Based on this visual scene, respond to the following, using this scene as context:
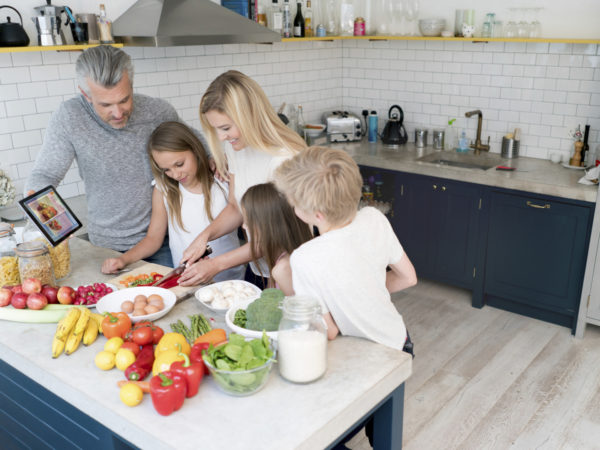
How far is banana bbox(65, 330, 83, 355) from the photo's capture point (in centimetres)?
179

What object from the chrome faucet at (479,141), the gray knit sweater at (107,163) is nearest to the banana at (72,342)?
the gray knit sweater at (107,163)

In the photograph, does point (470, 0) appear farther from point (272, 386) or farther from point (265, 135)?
point (272, 386)

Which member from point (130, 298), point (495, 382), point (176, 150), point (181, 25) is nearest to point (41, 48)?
point (181, 25)

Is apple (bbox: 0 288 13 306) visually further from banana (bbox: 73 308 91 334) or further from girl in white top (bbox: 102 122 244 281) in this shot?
girl in white top (bbox: 102 122 244 281)

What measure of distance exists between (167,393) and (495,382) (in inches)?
95.5

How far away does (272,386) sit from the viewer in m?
1.58

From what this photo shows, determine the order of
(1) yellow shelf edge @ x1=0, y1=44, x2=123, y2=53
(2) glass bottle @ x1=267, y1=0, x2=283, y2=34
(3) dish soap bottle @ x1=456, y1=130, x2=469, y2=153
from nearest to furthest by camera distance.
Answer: (1) yellow shelf edge @ x1=0, y1=44, x2=123, y2=53 < (2) glass bottle @ x1=267, y1=0, x2=283, y2=34 < (3) dish soap bottle @ x1=456, y1=130, x2=469, y2=153

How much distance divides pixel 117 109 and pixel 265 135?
0.65 metres

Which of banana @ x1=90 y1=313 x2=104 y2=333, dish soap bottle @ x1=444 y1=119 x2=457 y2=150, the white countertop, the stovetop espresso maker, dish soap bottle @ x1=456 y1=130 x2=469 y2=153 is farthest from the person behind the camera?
dish soap bottle @ x1=444 y1=119 x2=457 y2=150

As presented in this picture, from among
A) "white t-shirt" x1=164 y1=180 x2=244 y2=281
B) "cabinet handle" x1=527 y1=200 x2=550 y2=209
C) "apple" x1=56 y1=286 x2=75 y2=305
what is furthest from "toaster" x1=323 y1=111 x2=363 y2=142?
"apple" x1=56 y1=286 x2=75 y2=305

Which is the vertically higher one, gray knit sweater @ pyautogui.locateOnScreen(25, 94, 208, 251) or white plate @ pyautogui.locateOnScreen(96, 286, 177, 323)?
gray knit sweater @ pyautogui.locateOnScreen(25, 94, 208, 251)

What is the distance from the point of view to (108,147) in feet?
8.79

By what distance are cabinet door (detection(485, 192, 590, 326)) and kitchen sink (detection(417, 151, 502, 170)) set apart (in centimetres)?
61

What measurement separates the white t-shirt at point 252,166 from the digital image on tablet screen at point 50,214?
738mm
